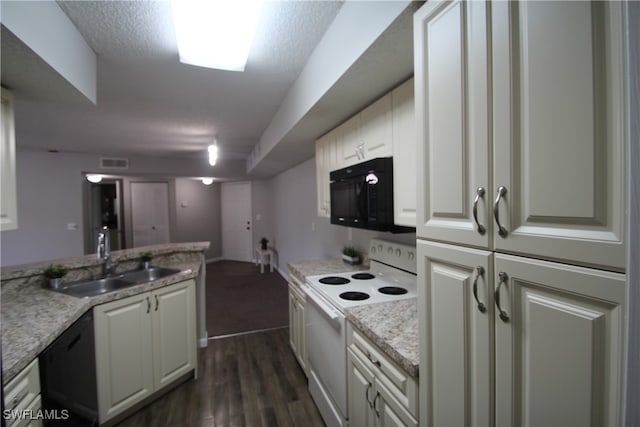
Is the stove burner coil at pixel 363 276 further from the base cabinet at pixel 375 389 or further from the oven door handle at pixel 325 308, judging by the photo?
the base cabinet at pixel 375 389

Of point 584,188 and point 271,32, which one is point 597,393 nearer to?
point 584,188

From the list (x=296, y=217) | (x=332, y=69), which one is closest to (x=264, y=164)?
(x=296, y=217)

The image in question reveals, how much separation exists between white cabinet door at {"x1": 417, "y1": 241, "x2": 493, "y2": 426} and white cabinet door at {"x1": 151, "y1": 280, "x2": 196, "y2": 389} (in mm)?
1870

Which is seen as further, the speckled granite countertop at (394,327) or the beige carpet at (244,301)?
the beige carpet at (244,301)

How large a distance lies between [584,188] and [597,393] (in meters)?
0.39

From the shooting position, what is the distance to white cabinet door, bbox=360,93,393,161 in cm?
157

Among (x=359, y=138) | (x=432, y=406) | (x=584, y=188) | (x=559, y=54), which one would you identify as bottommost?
(x=432, y=406)

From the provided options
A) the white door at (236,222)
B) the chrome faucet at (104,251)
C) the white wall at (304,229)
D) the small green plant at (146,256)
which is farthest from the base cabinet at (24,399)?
the white door at (236,222)

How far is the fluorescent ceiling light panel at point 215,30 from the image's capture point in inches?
52.3

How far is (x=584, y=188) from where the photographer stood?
1.78ft

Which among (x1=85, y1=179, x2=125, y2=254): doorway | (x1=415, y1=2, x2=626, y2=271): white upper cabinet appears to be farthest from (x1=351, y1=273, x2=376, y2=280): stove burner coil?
(x1=85, y1=179, x2=125, y2=254): doorway

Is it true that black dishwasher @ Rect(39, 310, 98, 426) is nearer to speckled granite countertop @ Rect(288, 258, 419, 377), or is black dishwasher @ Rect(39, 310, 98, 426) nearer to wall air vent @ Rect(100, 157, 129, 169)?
speckled granite countertop @ Rect(288, 258, 419, 377)

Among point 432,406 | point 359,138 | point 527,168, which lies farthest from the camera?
point 359,138

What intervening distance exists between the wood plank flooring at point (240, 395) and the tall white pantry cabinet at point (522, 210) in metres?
1.40
